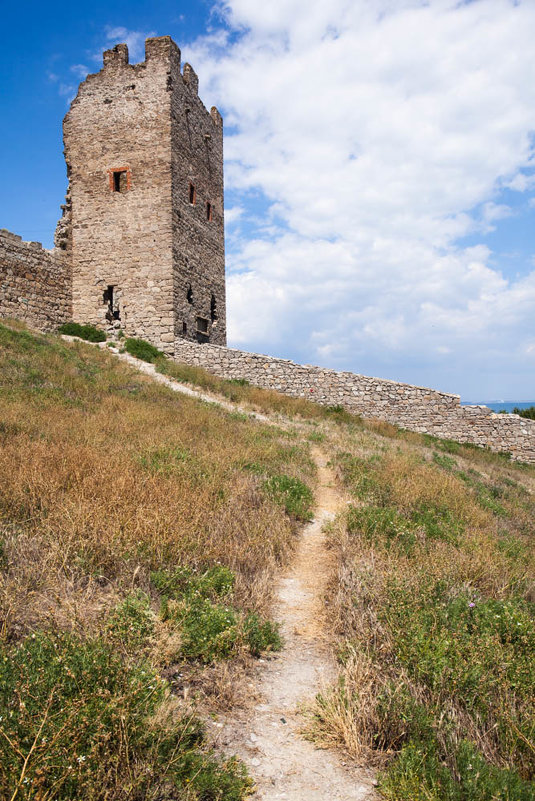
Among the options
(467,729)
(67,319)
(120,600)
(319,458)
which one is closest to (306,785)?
(467,729)

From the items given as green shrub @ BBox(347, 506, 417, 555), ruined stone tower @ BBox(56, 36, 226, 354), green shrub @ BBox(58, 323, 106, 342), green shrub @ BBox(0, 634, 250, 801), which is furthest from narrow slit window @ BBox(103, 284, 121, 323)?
green shrub @ BBox(0, 634, 250, 801)

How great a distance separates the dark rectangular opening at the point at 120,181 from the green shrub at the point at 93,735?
21.4 meters

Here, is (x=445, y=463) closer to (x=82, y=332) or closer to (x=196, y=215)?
(x=82, y=332)

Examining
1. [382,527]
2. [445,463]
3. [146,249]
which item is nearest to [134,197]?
[146,249]

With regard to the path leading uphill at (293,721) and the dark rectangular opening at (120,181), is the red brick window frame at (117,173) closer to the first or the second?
the dark rectangular opening at (120,181)

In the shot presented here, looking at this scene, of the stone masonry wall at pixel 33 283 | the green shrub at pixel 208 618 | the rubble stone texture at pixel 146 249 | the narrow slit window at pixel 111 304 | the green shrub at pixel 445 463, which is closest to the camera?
the green shrub at pixel 208 618

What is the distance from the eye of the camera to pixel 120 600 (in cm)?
336

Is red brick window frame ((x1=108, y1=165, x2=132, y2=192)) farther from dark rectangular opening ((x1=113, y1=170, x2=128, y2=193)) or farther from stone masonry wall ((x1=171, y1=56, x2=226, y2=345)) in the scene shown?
stone masonry wall ((x1=171, y1=56, x2=226, y2=345))

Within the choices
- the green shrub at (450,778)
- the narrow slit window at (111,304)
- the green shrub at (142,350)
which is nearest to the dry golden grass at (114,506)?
the green shrub at (450,778)

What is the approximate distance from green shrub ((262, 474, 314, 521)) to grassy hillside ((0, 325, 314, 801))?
0.03 metres

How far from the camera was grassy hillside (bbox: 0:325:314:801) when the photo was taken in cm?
218

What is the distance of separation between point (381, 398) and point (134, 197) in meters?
13.8

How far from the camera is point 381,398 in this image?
19.6 metres

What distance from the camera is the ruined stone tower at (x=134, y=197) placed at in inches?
787
